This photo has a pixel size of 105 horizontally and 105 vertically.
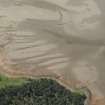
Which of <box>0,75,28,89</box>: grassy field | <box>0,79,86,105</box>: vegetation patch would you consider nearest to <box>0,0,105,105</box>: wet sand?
<box>0,75,28,89</box>: grassy field

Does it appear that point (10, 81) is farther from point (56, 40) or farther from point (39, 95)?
point (56, 40)

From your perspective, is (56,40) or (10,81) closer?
(10,81)

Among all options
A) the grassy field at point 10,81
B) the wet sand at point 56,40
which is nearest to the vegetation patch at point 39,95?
the grassy field at point 10,81

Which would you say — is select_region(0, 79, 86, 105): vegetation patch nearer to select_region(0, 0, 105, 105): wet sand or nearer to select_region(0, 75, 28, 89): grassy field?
select_region(0, 75, 28, 89): grassy field

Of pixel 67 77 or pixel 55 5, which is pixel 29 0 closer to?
pixel 55 5

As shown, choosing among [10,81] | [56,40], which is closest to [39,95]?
[10,81]
